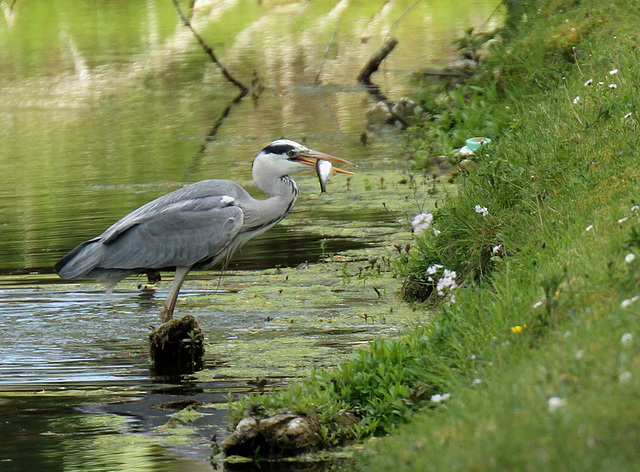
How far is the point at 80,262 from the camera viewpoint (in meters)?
8.10

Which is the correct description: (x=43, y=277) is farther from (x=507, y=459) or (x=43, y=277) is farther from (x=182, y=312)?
(x=507, y=459)

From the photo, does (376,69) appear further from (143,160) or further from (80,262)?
(80,262)

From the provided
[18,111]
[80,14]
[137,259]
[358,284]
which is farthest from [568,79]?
[80,14]

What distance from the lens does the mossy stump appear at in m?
6.96

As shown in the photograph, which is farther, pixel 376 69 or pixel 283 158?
pixel 376 69

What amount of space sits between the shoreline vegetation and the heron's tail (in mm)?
2206

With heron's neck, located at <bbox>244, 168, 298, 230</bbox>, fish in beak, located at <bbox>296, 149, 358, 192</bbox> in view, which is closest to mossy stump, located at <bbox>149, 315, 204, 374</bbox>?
heron's neck, located at <bbox>244, 168, 298, 230</bbox>

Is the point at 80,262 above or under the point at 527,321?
under

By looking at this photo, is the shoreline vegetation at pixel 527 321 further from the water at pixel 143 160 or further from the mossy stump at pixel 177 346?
the mossy stump at pixel 177 346

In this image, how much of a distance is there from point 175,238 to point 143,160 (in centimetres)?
895

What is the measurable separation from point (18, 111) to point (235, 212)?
16317 mm

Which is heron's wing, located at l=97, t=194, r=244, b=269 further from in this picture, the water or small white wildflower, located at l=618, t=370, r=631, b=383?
small white wildflower, located at l=618, t=370, r=631, b=383

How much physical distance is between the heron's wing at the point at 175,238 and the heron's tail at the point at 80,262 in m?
0.04

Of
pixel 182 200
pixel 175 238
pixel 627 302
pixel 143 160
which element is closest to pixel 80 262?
pixel 175 238
